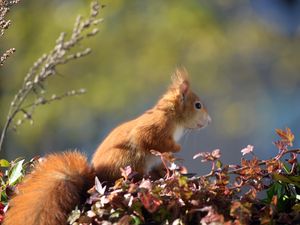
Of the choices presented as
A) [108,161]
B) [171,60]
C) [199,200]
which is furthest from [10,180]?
[171,60]

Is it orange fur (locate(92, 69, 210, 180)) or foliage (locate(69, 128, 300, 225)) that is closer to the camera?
foliage (locate(69, 128, 300, 225))

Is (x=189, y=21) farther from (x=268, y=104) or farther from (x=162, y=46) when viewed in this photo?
(x=268, y=104)

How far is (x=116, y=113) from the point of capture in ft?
17.8

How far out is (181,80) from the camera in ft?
6.16

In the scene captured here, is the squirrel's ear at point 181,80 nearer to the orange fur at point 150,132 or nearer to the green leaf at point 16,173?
the orange fur at point 150,132

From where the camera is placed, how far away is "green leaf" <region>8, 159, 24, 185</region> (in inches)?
58.3

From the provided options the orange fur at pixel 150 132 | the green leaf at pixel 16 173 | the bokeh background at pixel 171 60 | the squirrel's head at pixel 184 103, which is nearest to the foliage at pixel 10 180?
the green leaf at pixel 16 173

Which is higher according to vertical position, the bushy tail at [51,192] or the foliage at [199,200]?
the bushy tail at [51,192]

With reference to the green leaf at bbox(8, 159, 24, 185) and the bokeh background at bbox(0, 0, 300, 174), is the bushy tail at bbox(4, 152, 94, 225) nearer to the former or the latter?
the green leaf at bbox(8, 159, 24, 185)

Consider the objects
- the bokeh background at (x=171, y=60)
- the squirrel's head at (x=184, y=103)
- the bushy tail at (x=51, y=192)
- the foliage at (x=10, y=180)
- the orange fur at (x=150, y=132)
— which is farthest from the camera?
the bokeh background at (x=171, y=60)

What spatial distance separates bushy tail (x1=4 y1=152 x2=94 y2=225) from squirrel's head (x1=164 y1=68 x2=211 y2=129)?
492 millimetres

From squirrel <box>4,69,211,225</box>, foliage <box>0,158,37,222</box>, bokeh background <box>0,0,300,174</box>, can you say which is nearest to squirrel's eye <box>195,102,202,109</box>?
squirrel <box>4,69,211,225</box>

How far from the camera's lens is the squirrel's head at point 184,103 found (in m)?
1.83

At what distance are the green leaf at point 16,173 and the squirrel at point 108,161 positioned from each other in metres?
0.10
